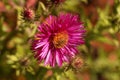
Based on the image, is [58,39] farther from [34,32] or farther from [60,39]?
[34,32]

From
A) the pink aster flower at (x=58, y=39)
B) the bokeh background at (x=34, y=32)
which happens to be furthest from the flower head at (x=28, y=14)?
the pink aster flower at (x=58, y=39)

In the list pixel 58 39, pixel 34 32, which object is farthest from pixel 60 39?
pixel 34 32

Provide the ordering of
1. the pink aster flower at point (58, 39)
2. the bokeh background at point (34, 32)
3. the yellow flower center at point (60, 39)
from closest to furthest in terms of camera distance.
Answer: the pink aster flower at point (58, 39)
the yellow flower center at point (60, 39)
the bokeh background at point (34, 32)

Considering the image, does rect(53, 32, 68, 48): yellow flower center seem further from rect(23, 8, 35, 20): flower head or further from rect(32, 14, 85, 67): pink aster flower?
rect(23, 8, 35, 20): flower head

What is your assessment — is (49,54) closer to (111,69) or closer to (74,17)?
(74,17)

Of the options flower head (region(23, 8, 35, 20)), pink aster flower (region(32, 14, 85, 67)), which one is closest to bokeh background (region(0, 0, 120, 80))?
flower head (region(23, 8, 35, 20))

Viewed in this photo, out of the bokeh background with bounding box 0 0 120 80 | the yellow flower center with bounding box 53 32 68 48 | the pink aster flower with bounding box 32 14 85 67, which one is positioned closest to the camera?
the pink aster flower with bounding box 32 14 85 67

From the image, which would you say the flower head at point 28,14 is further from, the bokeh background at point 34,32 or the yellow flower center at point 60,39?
the yellow flower center at point 60,39
